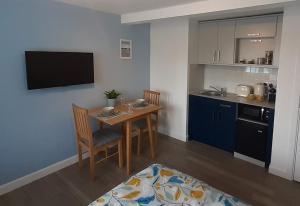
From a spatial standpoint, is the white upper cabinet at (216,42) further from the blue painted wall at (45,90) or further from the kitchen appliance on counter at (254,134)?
the blue painted wall at (45,90)

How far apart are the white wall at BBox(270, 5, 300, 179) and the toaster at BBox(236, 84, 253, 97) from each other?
2.43 ft

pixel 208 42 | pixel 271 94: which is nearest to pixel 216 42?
pixel 208 42

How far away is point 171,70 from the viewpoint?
3928mm

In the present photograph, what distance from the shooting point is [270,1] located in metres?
2.19

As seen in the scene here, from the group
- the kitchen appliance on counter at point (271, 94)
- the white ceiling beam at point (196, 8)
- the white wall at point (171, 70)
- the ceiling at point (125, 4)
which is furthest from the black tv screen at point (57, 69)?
the kitchen appliance on counter at point (271, 94)

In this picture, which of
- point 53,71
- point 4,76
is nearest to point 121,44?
point 53,71

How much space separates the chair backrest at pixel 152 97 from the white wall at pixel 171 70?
435mm

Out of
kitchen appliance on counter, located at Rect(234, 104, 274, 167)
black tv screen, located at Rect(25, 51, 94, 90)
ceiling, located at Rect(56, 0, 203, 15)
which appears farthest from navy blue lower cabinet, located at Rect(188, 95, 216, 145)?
black tv screen, located at Rect(25, 51, 94, 90)

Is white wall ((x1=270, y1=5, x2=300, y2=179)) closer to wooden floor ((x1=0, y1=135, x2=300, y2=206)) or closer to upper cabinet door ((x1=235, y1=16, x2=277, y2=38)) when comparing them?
wooden floor ((x1=0, y1=135, x2=300, y2=206))

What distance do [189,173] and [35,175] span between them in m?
1.98

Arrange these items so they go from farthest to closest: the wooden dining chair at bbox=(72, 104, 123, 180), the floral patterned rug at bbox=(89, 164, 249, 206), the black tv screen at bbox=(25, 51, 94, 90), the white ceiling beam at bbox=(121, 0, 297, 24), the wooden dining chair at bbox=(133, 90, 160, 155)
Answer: the wooden dining chair at bbox=(133, 90, 160, 155) → the wooden dining chair at bbox=(72, 104, 123, 180) → the black tv screen at bbox=(25, 51, 94, 90) → the white ceiling beam at bbox=(121, 0, 297, 24) → the floral patterned rug at bbox=(89, 164, 249, 206)

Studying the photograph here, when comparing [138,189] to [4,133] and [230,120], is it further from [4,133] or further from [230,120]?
[230,120]

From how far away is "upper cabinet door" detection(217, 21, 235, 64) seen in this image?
3.35 m

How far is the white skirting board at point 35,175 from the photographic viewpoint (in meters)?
2.55
